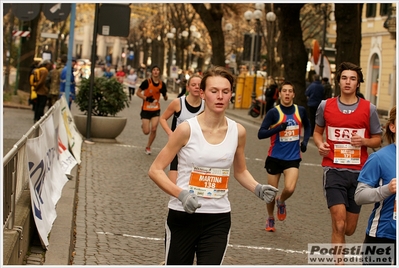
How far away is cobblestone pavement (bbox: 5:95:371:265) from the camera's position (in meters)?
8.23

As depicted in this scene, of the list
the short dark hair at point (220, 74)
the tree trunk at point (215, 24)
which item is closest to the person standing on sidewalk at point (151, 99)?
the short dark hair at point (220, 74)

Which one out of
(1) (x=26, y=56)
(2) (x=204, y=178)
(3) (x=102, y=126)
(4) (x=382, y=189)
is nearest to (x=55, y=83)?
(3) (x=102, y=126)

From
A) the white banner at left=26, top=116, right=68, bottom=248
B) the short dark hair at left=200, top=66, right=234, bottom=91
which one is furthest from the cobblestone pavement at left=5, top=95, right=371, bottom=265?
the short dark hair at left=200, top=66, right=234, bottom=91

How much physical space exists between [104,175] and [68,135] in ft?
4.40

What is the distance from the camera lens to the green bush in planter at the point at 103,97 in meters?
19.5

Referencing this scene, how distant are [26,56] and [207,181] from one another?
31955 millimetres

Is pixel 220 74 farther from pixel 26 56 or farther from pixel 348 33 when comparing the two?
pixel 26 56

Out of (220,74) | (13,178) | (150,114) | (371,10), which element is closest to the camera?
(220,74)

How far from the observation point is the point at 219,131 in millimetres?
5617

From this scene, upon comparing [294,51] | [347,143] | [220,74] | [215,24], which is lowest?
[347,143]

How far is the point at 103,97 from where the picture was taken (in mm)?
19594

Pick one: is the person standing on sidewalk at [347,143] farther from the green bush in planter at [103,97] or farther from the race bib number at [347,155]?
the green bush in planter at [103,97]

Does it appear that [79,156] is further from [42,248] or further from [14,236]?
[14,236]

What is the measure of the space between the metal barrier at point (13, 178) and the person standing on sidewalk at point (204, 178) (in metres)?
1.42
